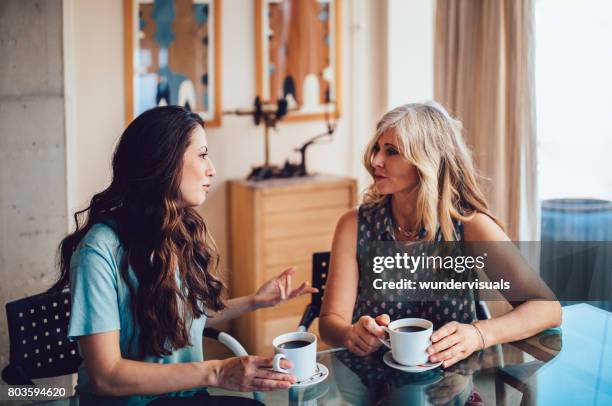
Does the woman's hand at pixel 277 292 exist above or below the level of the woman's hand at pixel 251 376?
above

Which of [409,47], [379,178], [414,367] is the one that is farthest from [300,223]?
[414,367]

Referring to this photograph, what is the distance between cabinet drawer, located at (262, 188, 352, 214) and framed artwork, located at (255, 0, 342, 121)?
23.0 inches

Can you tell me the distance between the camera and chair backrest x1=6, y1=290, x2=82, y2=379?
194 cm

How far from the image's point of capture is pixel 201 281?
1.85m

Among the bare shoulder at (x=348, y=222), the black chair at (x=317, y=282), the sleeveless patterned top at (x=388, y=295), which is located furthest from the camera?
the black chair at (x=317, y=282)

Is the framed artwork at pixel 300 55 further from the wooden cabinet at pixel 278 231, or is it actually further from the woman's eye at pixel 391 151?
the woman's eye at pixel 391 151

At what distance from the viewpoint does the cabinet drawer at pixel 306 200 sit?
12.8 ft

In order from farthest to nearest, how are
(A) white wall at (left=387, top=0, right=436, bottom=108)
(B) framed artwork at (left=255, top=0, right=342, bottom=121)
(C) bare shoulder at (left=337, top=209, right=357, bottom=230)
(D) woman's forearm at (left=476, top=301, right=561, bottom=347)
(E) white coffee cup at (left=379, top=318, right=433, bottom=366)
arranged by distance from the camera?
(A) white wall at (left=387, top=0, right=436, bottom=108), (B) framed artwork at (left=255, top=0, right=342, bottom=121), (C) bare shoulder at (left=337, top=209, right=357, bottom=230), (D) woman's forearm at (left=476, top=301, right=561, bottom=347), (E) white coffee cup at (left=379, top=318, right=433, bottom=366)

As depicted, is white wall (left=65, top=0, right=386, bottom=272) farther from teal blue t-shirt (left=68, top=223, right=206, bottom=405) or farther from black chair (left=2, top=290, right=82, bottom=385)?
teal blue t-shirt (left=68, top=223, right=206, bottom=405)

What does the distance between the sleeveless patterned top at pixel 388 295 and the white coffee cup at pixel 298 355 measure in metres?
0.63

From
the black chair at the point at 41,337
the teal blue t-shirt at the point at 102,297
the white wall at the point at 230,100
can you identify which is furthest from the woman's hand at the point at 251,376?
the white wall at the point at 230,100

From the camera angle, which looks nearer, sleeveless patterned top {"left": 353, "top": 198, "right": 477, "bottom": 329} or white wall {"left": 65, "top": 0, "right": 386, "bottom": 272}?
sleeveless patterned top {"left": 353, "top": 198, "right": 477, "bottom": 329}

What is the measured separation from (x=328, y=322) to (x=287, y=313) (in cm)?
206

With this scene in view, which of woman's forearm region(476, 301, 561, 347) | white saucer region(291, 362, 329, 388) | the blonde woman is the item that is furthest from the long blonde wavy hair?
white saucer region(291, 362, 329, 388)
